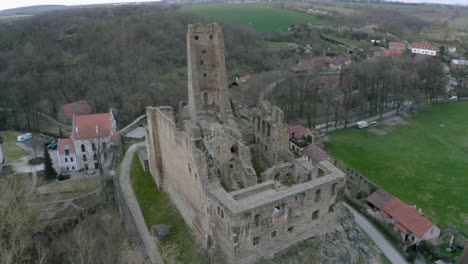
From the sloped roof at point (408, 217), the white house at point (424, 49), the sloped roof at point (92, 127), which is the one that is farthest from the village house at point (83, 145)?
the white house at point (424, 49)

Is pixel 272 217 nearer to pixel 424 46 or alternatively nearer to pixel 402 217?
pixel 402 217

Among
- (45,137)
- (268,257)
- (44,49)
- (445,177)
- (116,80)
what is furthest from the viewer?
(44,49)

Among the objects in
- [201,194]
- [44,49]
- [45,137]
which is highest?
[44,49]

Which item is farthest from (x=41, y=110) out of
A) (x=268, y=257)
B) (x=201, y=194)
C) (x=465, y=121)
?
(x=465, y=121)

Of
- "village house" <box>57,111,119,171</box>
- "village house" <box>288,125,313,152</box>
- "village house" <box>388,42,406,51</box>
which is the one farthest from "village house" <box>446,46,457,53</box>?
"village house" <box>57,111,119,171</box>

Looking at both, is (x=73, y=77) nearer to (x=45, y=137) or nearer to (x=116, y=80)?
(x=116, y=80)

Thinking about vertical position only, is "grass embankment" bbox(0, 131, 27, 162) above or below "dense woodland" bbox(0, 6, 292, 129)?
below

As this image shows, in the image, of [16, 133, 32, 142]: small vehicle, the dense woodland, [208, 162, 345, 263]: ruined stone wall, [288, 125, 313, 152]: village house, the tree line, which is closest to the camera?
[208, 162, 345, 263]: ruined stone wall

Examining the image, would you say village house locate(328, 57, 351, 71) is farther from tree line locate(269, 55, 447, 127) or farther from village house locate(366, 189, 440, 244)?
village house locate(366, 189, 440, 244)
